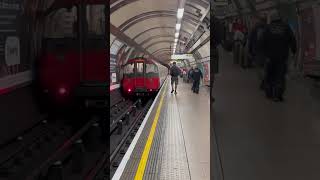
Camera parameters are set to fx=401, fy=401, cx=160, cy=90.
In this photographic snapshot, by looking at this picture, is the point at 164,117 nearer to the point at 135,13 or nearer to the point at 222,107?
the point at 135,13

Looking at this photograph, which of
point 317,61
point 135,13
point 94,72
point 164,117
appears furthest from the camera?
point 135,13

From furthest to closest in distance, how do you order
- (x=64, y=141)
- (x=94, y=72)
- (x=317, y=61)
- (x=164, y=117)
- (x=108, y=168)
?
(x=164, y=117)
(x=64, y=141)
(x=94, y=72)
(x=108, y=168)
(x=317, y=61)

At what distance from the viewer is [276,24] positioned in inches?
25.3

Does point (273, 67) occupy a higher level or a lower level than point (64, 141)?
higher

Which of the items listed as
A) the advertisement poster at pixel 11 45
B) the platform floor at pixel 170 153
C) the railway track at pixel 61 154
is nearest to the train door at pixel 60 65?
the railway track at pixel 61 154

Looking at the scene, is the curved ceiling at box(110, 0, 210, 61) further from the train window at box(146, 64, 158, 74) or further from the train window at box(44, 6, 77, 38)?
the train window at box(44, 6, 77, 38)

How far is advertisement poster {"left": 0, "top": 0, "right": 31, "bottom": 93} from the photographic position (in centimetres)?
482

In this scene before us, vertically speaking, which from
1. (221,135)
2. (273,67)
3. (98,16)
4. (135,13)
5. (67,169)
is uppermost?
(135,13)

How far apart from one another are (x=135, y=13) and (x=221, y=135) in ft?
39.7

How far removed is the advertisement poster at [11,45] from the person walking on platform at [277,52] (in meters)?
4.43

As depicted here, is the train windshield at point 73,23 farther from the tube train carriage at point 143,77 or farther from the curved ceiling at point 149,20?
the tube train carriage at point 143,77

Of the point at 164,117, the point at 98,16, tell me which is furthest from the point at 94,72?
the point at 164,117

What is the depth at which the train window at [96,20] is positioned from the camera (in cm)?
674

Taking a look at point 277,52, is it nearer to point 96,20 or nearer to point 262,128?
point 262,128
